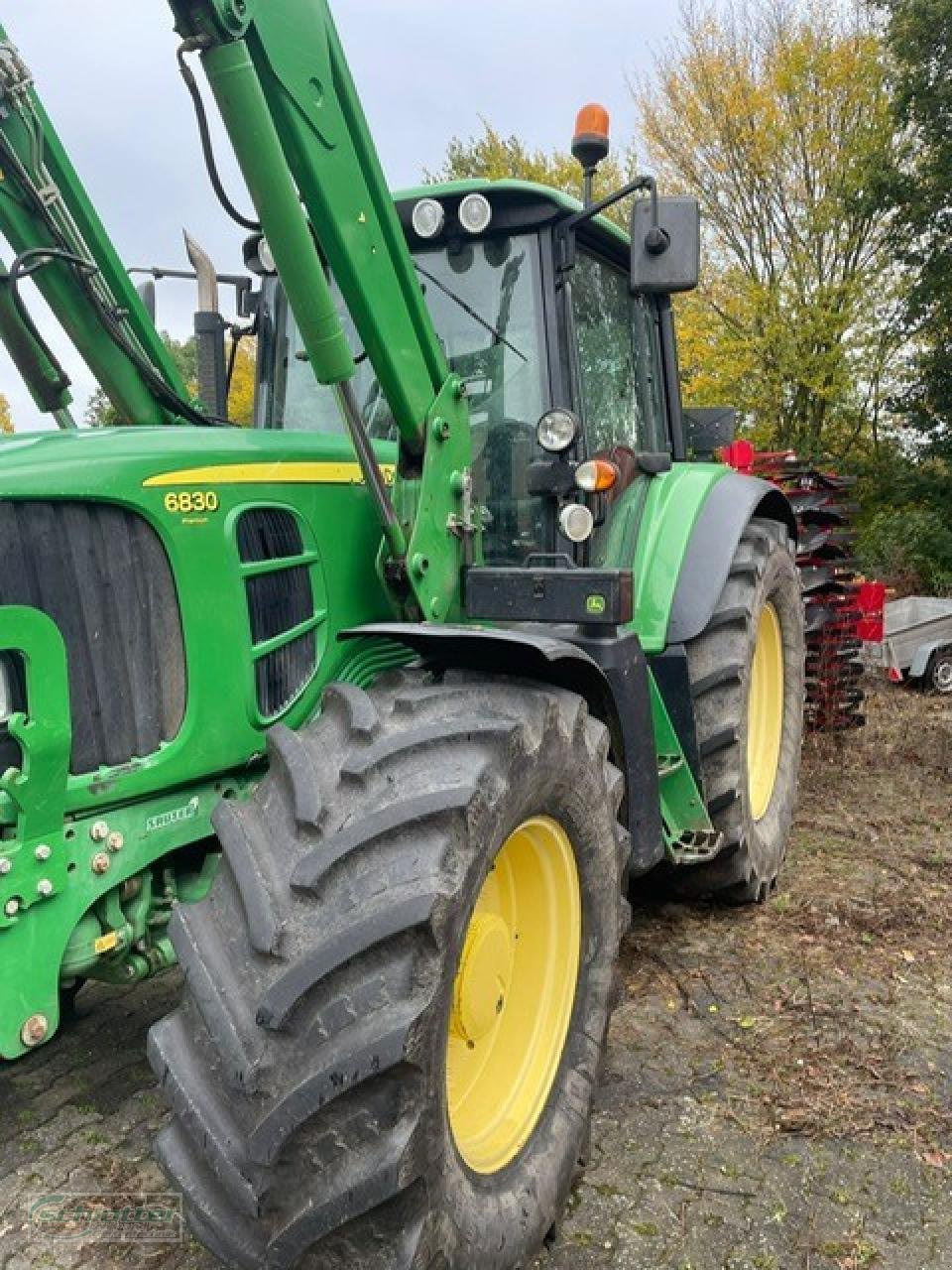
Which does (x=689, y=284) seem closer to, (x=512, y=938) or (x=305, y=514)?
(x=305, y=514)

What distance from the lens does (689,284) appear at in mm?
3049

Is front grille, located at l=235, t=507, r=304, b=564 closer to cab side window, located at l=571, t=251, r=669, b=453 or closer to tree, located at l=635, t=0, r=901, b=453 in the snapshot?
cab side window, located at l=571, t=251, r=669, b=453

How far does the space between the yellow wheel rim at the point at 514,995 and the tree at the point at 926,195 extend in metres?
15.2

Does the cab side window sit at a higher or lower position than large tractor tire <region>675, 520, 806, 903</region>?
higher

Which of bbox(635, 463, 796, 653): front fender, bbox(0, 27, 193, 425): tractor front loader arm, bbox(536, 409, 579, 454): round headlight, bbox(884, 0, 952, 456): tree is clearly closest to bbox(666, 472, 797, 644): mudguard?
bbox(635, 463, 796, 653): front fender

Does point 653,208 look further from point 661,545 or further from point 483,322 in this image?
point 661,545

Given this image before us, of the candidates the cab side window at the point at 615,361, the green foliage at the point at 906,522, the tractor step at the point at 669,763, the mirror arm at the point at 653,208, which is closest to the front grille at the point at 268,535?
the cab side window at the point at 615,361

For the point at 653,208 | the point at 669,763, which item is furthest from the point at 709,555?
the point at 653,208

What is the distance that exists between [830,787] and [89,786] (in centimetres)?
430

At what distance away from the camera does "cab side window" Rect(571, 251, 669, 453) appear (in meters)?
3.40

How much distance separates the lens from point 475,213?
2.96 m

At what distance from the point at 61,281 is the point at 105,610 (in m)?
1.12

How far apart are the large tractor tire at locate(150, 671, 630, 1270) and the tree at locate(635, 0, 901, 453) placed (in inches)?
598

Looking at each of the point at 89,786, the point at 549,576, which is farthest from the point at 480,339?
the point at 89,786
